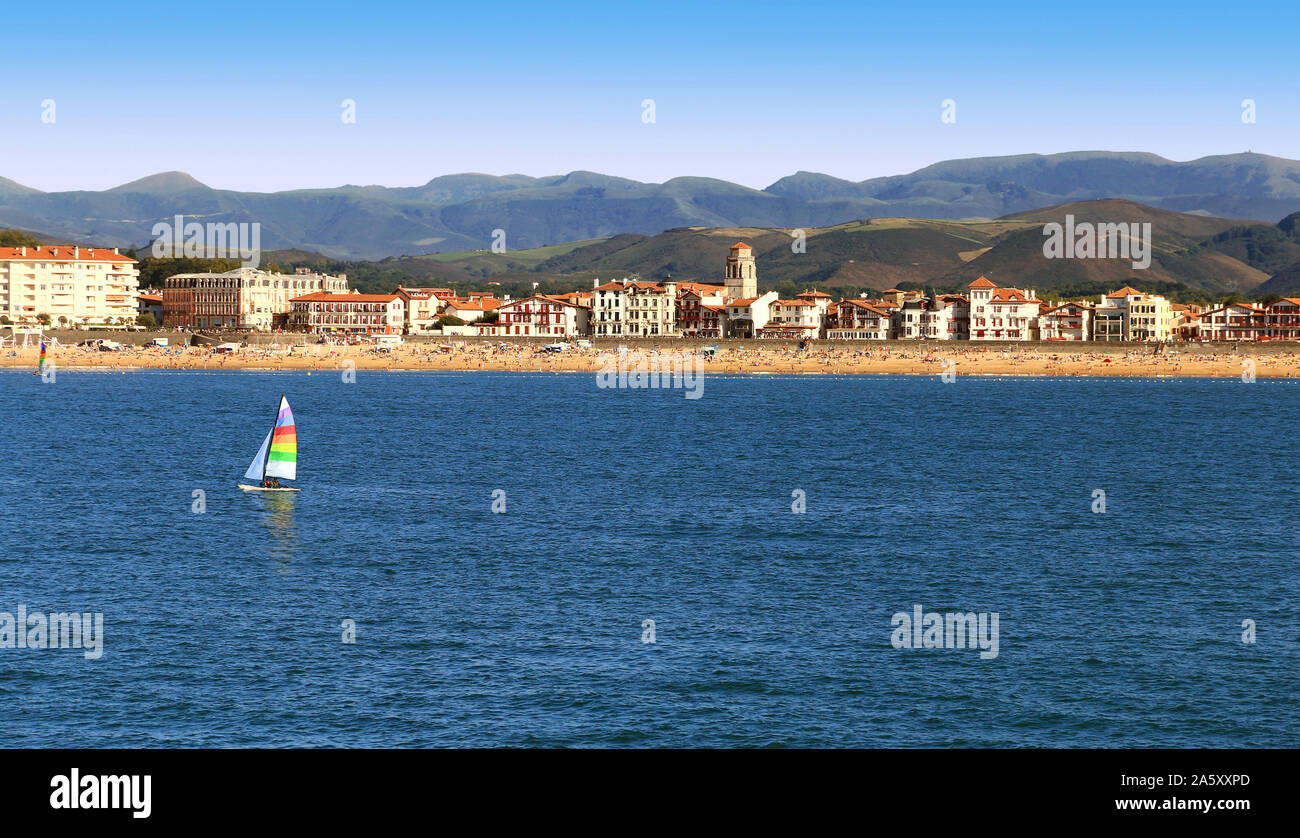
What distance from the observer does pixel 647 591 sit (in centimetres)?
3850

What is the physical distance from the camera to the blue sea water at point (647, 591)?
2638 centimetres

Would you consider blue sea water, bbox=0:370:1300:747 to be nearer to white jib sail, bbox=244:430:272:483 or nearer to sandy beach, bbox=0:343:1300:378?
white jib sail, bbox=244:430:272:483

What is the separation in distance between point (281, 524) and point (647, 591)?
2030 centimetres

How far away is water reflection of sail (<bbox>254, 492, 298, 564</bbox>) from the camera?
4547cm

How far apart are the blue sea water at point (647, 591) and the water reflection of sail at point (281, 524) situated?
0.28 metres

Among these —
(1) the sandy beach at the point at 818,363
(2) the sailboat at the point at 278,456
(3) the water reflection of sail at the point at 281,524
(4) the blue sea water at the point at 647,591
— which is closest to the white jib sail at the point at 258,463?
(2) the sailboat at the point at 278,456

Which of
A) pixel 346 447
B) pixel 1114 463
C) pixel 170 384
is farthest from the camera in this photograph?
pixel 170 384

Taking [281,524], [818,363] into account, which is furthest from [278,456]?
[818,363]

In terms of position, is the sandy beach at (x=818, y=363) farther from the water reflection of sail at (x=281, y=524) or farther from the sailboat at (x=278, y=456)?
the water reflection of sail at (x=281, y=524)

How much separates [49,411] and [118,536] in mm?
72365
